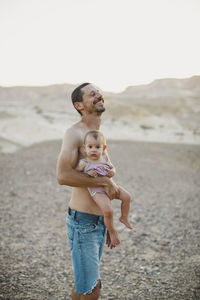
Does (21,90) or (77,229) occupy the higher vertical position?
(21,90)

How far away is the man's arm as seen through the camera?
2.39 meters

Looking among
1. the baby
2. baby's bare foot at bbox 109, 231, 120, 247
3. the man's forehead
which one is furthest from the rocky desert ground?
the man's forehead

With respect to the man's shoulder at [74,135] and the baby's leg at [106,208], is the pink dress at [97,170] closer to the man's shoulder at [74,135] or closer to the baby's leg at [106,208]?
the baby's leg at [106,208]

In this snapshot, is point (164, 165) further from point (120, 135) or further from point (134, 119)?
point (134, 119)

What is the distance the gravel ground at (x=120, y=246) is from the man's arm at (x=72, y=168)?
81.3 inches

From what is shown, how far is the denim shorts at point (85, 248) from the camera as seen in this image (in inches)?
92.8

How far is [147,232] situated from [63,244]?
1.85 metres

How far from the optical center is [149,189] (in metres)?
8.95

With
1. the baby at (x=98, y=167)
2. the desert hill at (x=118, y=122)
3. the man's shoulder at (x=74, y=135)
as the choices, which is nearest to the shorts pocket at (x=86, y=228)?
the baby at (x=98, y=167)

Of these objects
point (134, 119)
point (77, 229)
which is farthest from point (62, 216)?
point (134, 119)

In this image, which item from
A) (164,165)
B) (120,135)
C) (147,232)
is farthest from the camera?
(120,135)

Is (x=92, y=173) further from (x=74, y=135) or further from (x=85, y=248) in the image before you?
(x=85, y=248)

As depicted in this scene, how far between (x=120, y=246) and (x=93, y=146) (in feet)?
10.9

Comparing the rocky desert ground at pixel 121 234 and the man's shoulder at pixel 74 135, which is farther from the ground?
the man's shoulder at pixel 74 135
